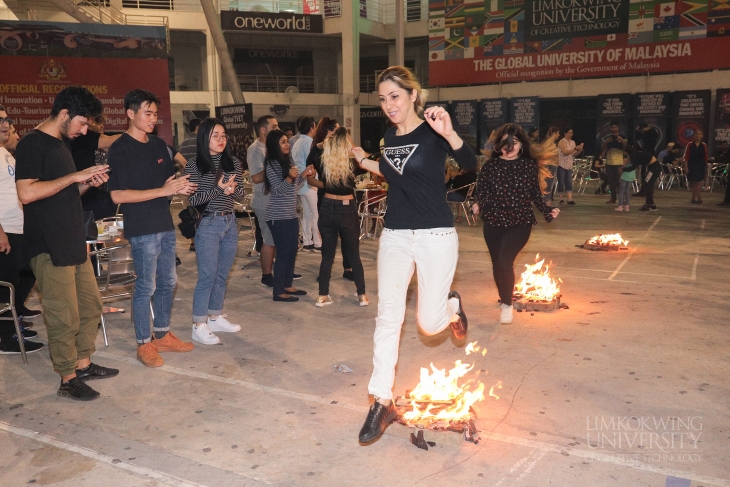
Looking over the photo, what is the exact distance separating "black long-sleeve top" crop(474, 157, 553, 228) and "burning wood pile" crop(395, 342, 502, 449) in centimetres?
209

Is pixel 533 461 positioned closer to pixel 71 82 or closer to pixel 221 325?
pixel 221 325

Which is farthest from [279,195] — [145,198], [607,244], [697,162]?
[697,162]

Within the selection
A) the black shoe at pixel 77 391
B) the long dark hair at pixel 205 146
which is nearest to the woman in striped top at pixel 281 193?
the long dark hair at pixel 205 146

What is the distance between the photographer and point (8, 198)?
5758mm

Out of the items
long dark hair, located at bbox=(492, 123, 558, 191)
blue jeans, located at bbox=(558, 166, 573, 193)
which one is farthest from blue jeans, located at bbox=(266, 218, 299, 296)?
blue jeans, located at bbox=(558, 166, 573, 193)

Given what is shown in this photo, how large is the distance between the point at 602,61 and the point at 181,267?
20104 millimetres

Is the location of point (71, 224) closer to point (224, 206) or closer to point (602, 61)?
point (224, 206)

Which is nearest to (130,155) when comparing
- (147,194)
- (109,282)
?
(147,194)

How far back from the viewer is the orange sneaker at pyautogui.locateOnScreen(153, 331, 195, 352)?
5.62 m

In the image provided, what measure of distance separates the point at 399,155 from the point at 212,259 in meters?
2.56

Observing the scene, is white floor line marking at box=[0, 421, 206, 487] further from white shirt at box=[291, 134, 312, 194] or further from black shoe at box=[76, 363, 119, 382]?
white shirt at box=[291, 134, 312, 194]

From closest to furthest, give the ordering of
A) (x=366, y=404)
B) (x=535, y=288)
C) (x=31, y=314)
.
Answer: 1. (x=366, y=404)
2. (x=31, y=314)
3. (x=535, y=288)

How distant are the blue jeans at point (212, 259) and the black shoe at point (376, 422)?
98.2 inches

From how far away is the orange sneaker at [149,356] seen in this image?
5293mm
